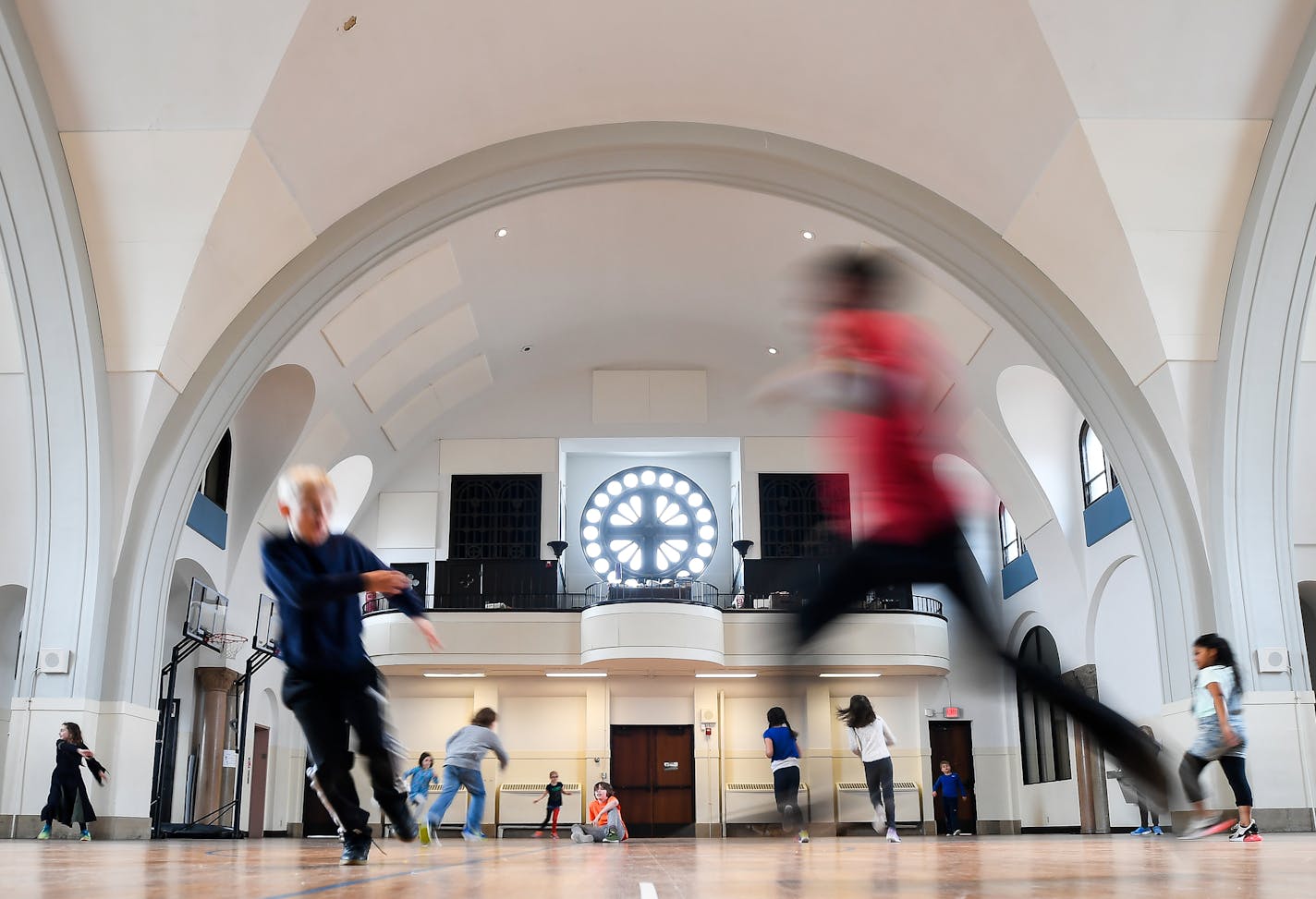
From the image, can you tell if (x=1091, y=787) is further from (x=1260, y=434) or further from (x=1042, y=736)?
(x=1260, y=434)

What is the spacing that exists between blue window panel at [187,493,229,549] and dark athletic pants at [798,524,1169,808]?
14.3 metres

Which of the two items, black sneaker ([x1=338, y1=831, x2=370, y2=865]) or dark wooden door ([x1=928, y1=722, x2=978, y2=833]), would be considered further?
dark wooden door ([x1=928, y1=722, x2=978, y2=833])

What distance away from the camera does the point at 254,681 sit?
19531 millimetres

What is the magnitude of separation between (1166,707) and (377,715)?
33.2 ft

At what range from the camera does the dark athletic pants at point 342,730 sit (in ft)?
13.6

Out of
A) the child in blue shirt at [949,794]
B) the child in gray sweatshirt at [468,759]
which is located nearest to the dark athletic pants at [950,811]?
the child in blue shirt at [949,794]

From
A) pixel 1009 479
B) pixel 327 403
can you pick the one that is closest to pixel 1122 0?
pixel 1009 479

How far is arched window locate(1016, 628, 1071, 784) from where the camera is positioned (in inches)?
771

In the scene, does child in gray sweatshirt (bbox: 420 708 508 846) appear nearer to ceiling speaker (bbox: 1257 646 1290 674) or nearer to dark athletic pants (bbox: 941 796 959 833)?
ceiling speaker (bbox: 1257 646 1290 674)

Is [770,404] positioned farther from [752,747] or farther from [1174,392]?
[752,747]

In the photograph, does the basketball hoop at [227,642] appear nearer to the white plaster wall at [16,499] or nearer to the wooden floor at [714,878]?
the white plaster wall at [16,499]

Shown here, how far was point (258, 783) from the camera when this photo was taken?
65.9ft

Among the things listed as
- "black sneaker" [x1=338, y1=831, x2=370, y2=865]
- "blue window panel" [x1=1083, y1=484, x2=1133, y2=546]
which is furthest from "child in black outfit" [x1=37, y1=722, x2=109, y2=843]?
"blue window panel" [x1=1083, y1=484, x2=1133, y2=546]

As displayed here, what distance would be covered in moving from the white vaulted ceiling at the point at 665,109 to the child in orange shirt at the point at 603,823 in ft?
22.8
